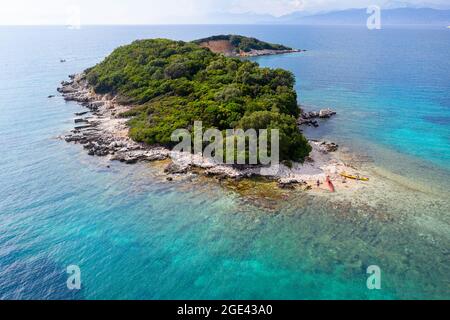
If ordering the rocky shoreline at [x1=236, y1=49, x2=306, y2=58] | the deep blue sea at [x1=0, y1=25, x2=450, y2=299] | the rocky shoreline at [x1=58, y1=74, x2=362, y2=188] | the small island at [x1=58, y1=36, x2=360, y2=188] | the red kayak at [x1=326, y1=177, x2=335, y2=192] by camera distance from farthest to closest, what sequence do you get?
the rocky shoreline at [x1=236, y1=49, x2=306, y2=58] < the small island at [x1=58, y1=36, x2=360, y2=188] < the rocky shoreline at [x1=58, y1=74, x2=362, y2=188] < the red kayak at [x1=326, y1=177, x2=335, y2=192] < the deep blue sea at [x1=0, y1=25, x2=450, y2=299]

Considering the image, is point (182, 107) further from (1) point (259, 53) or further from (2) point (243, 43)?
(2) point (243, 43)

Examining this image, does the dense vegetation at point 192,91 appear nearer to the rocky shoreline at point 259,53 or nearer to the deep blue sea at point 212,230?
the deep blue sea at point 212,230

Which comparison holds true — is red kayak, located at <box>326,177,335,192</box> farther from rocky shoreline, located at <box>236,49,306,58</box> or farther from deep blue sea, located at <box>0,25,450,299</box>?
rocky shoreline, located at <box>236,49,306,58</box>

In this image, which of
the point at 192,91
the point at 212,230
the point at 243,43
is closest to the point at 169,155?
the point at 212,230

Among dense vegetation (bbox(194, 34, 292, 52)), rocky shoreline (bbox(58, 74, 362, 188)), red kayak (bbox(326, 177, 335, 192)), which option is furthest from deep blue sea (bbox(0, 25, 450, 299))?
dense vegetation (bbox(194, 34, 292, 52))

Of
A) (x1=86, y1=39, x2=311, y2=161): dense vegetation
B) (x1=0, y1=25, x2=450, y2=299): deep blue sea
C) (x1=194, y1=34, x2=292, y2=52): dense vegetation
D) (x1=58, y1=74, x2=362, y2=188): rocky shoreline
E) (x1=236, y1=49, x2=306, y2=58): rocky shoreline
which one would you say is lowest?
(x1=0, y1=25, x2=450, y2=299): deep blue sea

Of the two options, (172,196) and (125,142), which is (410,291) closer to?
(172,196)
